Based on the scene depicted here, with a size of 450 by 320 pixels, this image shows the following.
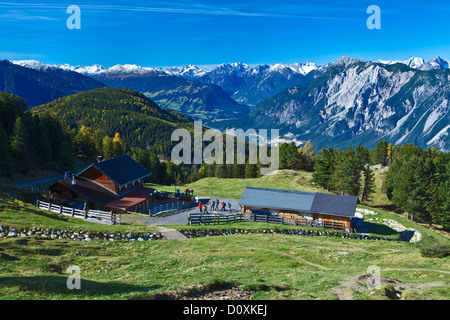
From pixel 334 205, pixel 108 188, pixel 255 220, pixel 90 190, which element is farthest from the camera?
pixel 108 188

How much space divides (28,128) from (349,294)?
84417 millimetres

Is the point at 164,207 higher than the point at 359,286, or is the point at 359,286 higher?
the point at 359,286

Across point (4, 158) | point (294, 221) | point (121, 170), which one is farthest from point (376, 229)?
point (4, 158)

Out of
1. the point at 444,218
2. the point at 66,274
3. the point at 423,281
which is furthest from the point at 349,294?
the point at 444,218

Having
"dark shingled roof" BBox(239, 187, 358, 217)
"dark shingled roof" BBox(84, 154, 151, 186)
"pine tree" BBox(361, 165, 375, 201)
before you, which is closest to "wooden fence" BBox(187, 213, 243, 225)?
"dark shingled roof" BBox(239, 187, 358, 217)

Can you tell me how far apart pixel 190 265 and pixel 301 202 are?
1296 inches

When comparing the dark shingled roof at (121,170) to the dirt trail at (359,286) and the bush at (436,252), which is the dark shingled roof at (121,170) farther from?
the bush at (436,252)

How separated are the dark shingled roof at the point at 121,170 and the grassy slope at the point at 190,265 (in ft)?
68.7

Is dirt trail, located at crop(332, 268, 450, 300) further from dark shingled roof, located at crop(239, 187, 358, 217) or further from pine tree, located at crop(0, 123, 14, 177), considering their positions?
pine tree, located at crop(0, 123, 14, 177)

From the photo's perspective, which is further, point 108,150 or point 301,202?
point 108,150

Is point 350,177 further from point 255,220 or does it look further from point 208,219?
point 208,219

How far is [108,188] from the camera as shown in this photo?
54594 millimetres

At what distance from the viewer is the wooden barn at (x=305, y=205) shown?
49062mm

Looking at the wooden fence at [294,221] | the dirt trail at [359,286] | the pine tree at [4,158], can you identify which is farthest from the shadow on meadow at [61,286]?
the pine tree at [4,158]
